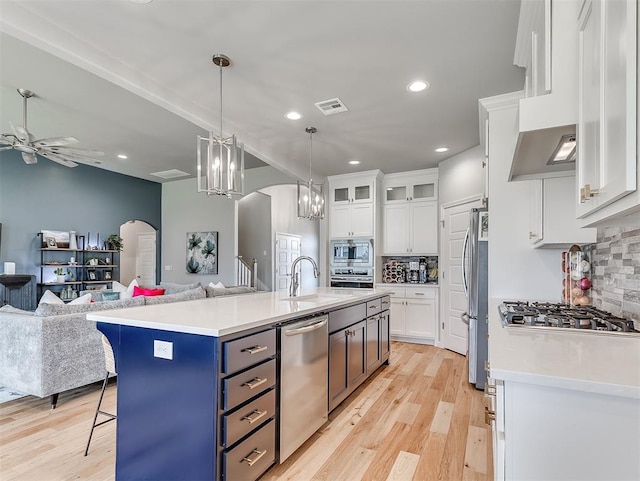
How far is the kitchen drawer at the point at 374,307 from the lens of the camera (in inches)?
133

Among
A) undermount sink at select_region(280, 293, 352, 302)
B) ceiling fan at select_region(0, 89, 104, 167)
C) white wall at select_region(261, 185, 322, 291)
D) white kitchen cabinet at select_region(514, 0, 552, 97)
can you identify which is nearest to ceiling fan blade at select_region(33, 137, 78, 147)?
ceiling fan at select_region(0, 89, 104, 167)

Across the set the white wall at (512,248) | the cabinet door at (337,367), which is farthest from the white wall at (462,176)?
the cabinet door at (337,367)

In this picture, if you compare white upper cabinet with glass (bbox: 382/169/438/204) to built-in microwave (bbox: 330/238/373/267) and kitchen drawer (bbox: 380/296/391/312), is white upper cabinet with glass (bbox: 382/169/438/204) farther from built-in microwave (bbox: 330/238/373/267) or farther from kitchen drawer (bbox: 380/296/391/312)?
kitchen drawer (bbox: 380/296/391/312)

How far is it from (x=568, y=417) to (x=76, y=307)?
3473mm

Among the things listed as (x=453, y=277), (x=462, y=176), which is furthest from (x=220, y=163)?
(x=453, y=277)

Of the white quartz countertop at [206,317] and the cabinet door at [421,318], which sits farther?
the cabinet door at [421,318]

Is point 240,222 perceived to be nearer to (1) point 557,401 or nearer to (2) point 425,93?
(2) point 425,93

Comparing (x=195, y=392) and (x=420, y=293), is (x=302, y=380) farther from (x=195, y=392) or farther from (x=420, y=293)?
(x=420, y=293)

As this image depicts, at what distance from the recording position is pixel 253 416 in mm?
1733

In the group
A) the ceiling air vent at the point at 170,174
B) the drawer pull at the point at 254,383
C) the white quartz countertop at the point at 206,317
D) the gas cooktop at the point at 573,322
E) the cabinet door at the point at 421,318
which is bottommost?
the cabinet door at the point at 421,318

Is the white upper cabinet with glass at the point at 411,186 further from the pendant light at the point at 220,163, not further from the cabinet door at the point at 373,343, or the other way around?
the pendant light at the point at 220,163

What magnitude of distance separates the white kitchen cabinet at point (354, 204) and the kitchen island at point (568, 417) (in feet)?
15.2

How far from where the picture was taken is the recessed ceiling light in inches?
115

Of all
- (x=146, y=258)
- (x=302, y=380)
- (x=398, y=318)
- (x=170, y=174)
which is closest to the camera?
(x=302, y=380)
